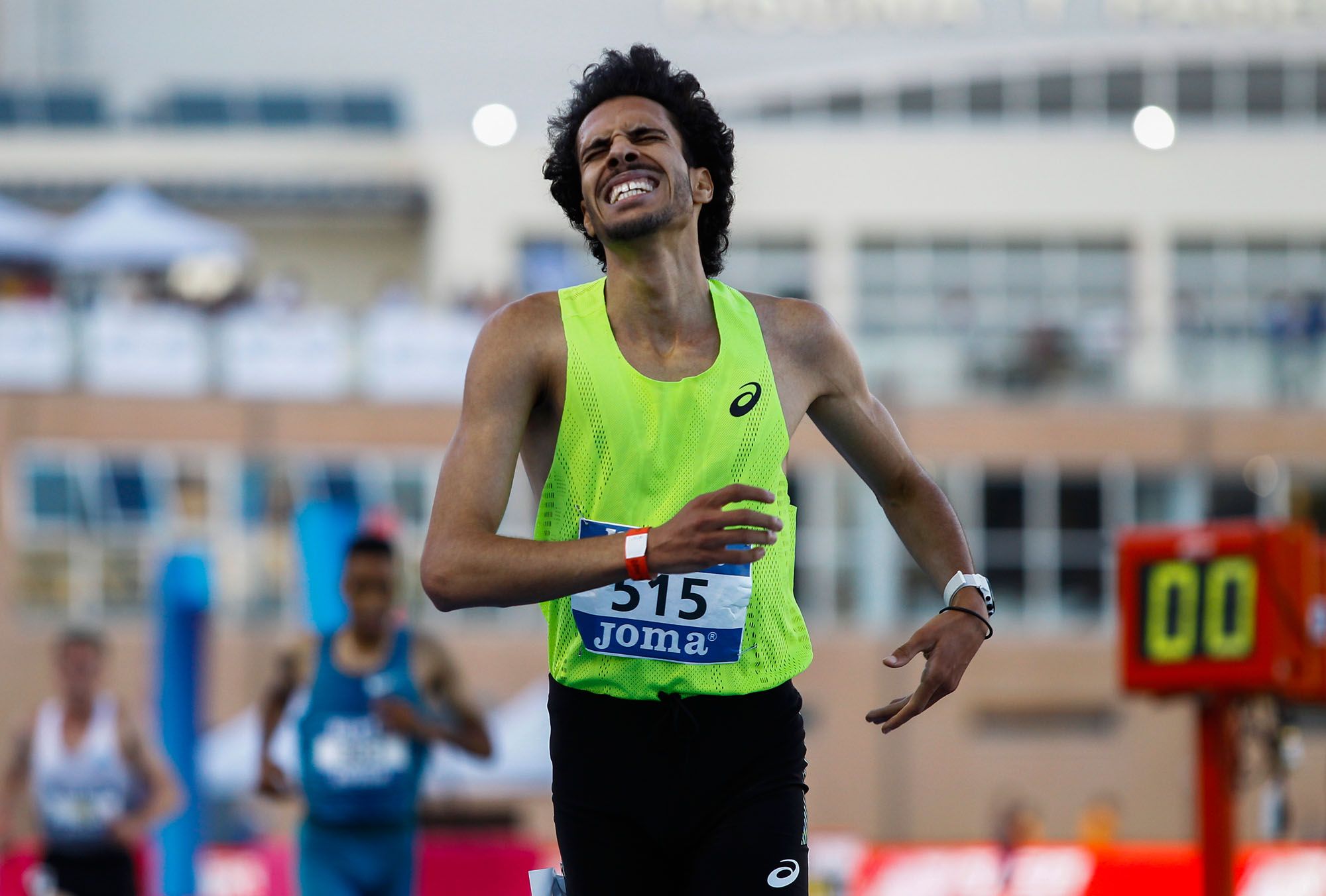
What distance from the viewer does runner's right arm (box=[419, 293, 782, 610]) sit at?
3.50 meters

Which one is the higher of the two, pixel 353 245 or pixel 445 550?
pixel 353 245

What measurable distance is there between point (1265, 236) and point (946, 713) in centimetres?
1285

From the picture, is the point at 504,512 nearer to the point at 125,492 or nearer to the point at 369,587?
the point at 369,587

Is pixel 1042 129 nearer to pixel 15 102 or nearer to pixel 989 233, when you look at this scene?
pixel 989 233

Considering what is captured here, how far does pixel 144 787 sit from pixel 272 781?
1.41 metres

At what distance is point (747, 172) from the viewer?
38.4 meters

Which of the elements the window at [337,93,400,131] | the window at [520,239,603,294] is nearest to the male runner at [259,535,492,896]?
the window at [520,239,603,294]

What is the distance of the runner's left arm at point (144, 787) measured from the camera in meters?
9.42

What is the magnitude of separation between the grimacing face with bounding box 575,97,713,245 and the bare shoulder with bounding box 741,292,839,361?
0.26 meters

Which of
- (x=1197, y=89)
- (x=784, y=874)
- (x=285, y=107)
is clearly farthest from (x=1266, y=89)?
(x=784, y=874)

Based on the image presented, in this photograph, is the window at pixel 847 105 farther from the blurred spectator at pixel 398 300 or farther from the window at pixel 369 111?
the blurred spectator at pixel 398 300

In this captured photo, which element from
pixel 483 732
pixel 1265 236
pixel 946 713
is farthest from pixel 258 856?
pixel 1265 236

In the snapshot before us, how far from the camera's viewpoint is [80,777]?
9500mm

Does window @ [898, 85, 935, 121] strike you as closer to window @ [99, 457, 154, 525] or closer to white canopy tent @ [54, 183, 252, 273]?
white canopy tent @ [54, 183, 252, 273]
